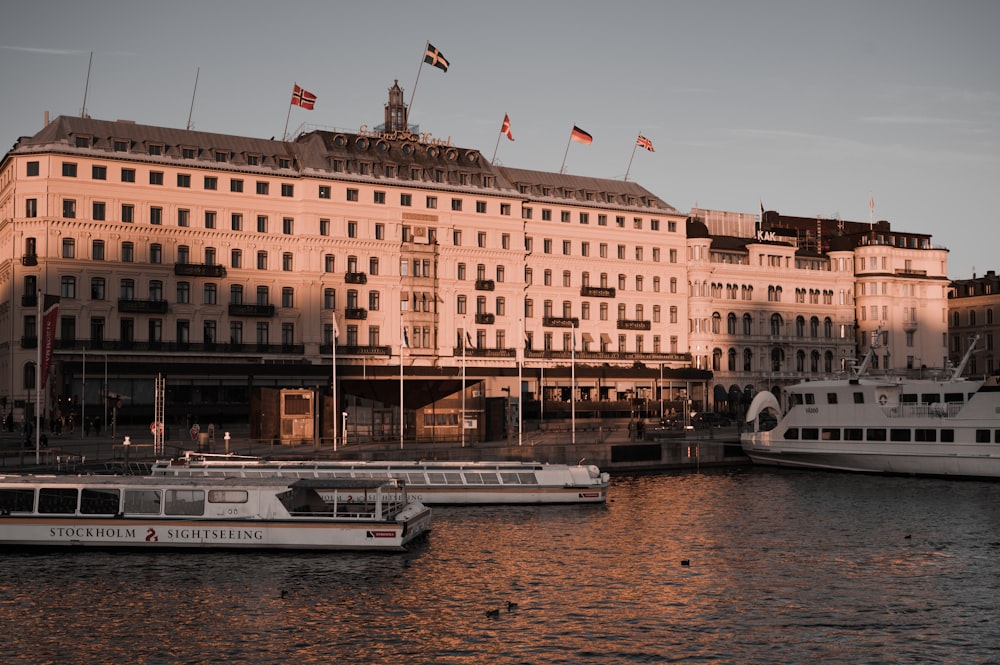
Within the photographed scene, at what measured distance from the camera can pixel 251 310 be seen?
118312mm

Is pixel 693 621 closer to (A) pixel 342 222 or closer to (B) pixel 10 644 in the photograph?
(B) pixel 10 644

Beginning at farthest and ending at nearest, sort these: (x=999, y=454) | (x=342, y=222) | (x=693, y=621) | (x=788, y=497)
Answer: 1. (x=342, y=222)
2. (x=999, y=454)
3. (x=788, y=497)
4. (x=693, y=621)

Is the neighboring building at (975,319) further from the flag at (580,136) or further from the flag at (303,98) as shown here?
the flag at (303,98)

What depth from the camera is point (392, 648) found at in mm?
33906

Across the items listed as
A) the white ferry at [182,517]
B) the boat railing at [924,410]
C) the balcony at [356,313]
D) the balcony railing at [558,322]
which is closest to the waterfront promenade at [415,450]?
the boat railing at [924,410]

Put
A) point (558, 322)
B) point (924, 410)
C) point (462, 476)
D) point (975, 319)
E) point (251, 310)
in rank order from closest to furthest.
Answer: point (462, 476), point (924, 410), point (251, 310), point (558, 322), point (975, 319)

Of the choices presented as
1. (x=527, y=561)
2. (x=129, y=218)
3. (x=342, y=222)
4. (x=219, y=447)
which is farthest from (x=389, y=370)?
(x=527, y=561)

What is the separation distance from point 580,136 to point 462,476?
7012 centimetres

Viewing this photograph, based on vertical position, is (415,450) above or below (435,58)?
below

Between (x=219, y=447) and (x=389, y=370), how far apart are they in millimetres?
37957

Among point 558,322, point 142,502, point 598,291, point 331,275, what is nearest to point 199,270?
point 331,275

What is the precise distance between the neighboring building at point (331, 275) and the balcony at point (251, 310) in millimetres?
373

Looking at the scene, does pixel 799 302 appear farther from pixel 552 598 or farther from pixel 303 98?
pixel 552 598

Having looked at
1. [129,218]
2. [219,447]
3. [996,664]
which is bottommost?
[996,664]
